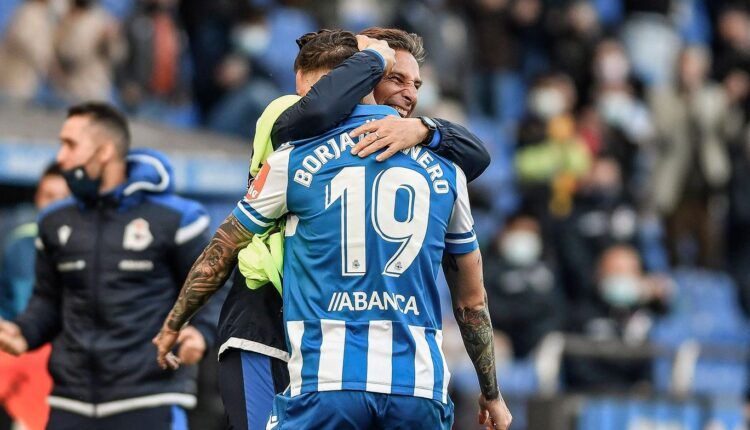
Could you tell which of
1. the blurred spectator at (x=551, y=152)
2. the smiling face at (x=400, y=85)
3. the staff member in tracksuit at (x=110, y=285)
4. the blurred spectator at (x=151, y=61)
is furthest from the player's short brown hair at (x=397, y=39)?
the blurred spectator at (x=551, y=152)

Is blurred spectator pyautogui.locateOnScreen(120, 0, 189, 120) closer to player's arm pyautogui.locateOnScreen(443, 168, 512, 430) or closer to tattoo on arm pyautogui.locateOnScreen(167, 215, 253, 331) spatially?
tattoo on arm pyautogui.locateOnScreen(167, 215, 253, 331)

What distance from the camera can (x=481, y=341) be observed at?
18.3ft

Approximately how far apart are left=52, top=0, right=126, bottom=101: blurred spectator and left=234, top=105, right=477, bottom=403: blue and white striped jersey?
780 centimetres

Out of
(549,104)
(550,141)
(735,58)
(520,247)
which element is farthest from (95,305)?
(735,58)

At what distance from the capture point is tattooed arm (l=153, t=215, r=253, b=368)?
213 inches

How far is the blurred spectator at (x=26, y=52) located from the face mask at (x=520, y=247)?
15.0 feet

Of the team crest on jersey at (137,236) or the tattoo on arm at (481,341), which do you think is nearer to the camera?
the tattoo on arm at (481,341)

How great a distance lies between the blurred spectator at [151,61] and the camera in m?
13.4

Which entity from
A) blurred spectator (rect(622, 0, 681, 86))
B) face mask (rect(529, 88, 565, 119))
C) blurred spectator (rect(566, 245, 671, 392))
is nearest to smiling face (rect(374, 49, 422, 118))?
blurred spectator (rect(566, 245, 671, 392))

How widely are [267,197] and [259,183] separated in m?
0.06

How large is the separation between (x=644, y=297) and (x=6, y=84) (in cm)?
651

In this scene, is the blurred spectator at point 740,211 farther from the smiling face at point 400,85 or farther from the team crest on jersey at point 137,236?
the smiling face at point 400,85

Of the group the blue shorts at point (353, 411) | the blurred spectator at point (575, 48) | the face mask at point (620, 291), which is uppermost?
the blurred spectator at point (575, 48)

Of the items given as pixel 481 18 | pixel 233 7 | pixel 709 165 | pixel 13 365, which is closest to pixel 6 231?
pixel 13 365
